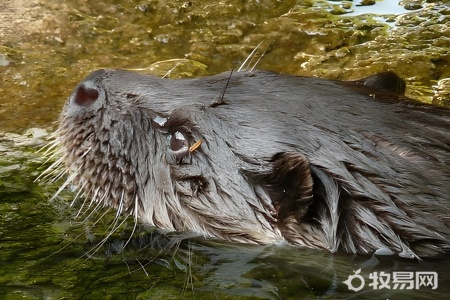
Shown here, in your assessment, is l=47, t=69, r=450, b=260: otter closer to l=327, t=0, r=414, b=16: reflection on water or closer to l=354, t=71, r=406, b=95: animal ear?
l=354, t=71, r=406, b=95: animal ear

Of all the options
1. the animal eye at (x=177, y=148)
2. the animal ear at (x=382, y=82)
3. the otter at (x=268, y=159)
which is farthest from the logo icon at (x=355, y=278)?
the animal ear at (x=382, y=82)

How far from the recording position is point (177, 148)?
12.0ft

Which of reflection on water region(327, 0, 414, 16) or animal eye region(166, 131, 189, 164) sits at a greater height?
animal eye region(166, 131, 189, 164)

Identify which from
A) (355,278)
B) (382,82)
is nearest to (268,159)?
(355,278)

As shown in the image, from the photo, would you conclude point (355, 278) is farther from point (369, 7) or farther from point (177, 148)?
point (369, 7)

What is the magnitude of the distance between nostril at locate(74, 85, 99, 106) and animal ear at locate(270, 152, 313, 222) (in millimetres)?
955

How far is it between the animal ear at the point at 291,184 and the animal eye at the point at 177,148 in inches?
→ 16.1

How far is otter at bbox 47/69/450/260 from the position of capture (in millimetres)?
3328

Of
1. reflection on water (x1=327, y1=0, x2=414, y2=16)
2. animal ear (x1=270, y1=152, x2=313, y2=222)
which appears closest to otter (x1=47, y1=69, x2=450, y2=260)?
animal ear (x1=270, y1=152, x2=313, y2=222)

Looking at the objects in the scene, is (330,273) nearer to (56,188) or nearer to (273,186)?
(273,186)

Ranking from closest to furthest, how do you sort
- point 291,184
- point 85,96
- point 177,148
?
point 291,184, point 177,148, point 85,96

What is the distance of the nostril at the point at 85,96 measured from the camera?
3914 millimetres

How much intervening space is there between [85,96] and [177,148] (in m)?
0.56

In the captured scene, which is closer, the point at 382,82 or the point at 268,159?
the point at 268,159
